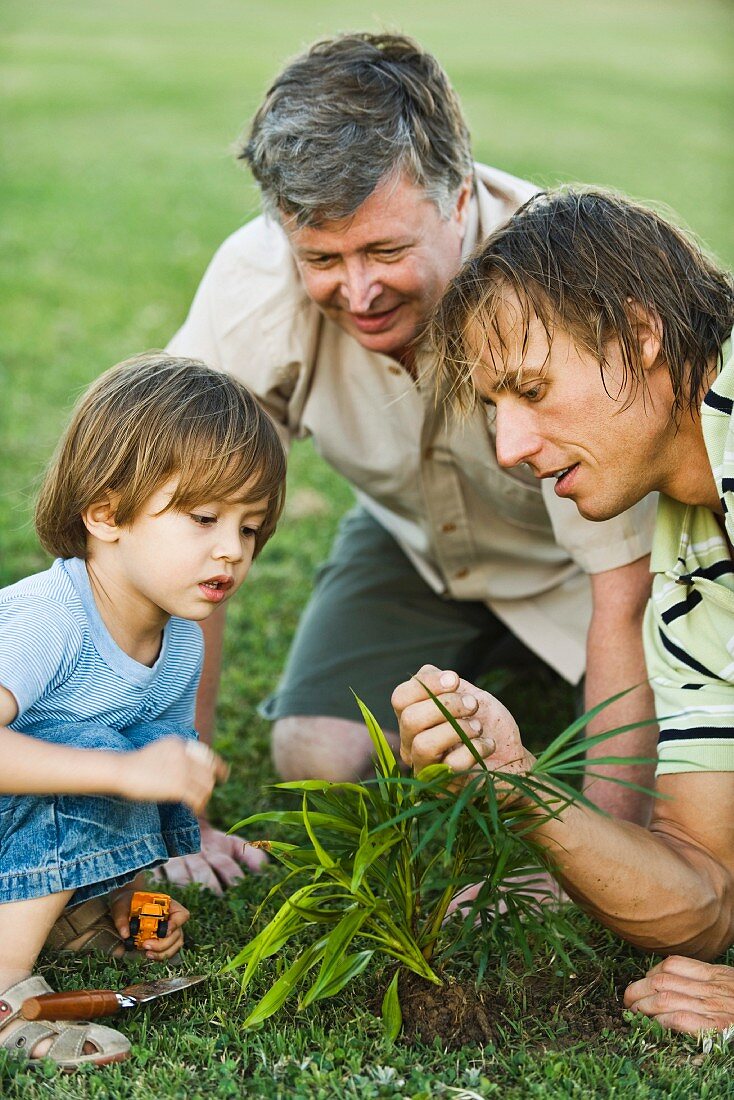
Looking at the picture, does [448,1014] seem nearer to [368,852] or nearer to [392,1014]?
[392,1014]

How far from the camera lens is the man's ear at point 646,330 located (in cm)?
259

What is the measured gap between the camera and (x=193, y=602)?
262 cm

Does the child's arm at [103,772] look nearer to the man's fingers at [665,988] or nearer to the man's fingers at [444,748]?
the man's fingers at [444,748]

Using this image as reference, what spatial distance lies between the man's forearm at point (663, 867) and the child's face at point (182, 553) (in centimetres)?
80

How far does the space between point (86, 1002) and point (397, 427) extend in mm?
1921

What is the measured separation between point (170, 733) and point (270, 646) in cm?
207

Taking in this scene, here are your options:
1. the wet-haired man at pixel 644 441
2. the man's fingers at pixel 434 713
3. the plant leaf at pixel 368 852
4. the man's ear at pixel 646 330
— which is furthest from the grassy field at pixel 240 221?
the man's ear at pixel 646 330

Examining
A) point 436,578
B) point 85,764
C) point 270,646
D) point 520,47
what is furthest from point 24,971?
point 520,47

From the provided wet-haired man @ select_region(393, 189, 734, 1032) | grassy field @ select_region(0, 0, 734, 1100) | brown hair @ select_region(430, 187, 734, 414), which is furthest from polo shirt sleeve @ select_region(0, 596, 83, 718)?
brown hair @ select_region(430, 187, 734, 414)

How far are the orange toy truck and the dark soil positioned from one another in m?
0.51

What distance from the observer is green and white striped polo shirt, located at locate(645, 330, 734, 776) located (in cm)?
254

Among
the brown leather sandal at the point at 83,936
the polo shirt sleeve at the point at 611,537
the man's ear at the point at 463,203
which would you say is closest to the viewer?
the brown leather sandal at the point at 83,936

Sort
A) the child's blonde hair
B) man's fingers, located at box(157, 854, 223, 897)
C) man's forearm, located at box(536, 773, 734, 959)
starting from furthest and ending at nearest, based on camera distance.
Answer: man's fingers, located at box(157, 854, 223, 897) → the child's blonde hair → man's forearm, located at box(536, 773, 734, 959)

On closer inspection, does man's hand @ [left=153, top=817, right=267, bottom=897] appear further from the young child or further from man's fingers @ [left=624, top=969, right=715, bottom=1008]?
man's fingers @ [left=624, top=969, right=715, bottom=1008]
